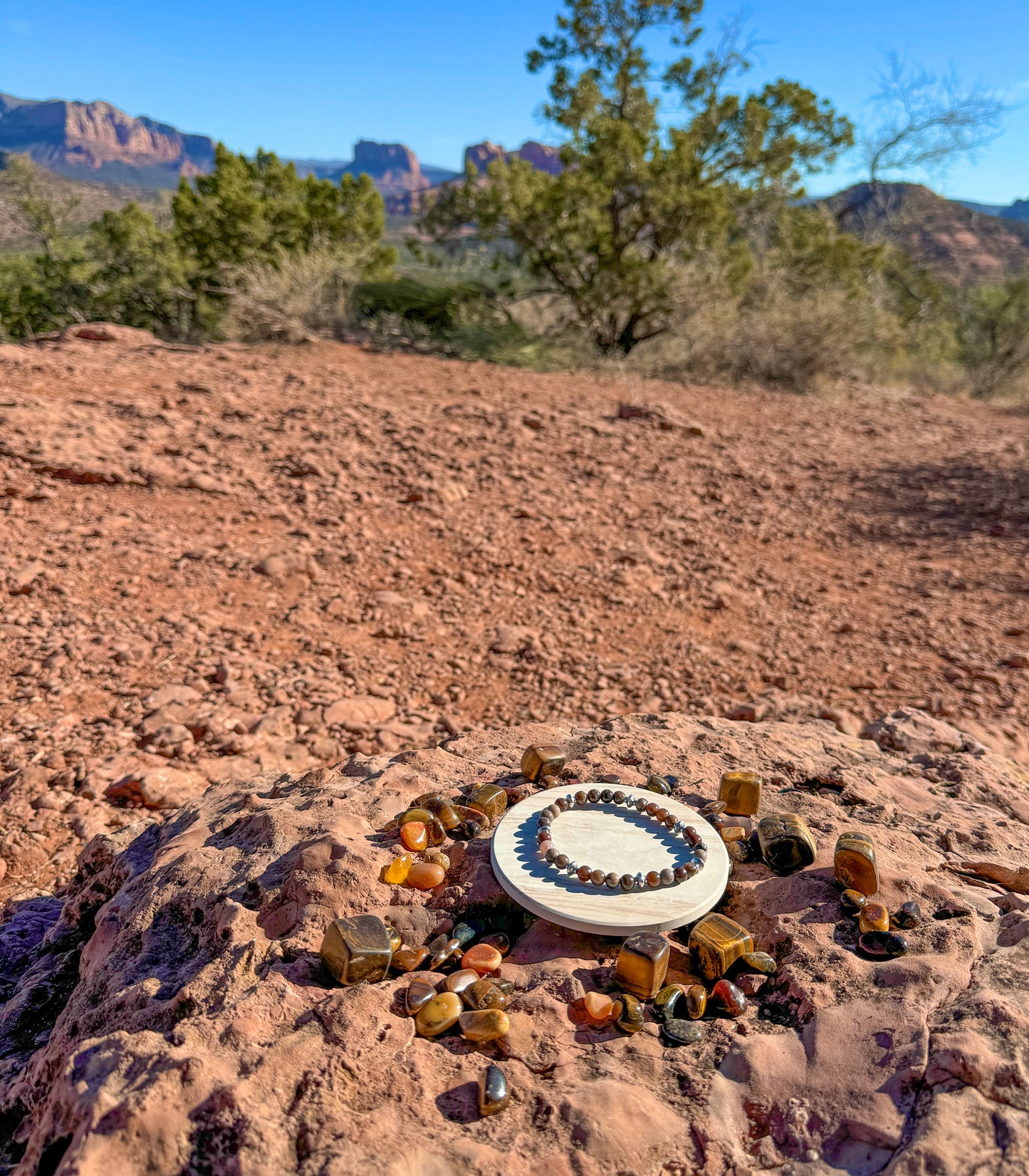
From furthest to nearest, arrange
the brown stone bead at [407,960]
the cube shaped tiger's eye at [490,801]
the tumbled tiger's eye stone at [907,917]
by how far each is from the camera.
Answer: the cube shaped tiger's eye at [490,801], the tumbled tiger's eye stone at [907,917], the brown stone bead at [407,960]

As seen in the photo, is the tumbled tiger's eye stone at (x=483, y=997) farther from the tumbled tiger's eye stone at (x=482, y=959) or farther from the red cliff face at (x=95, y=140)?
the red cliff face at (x=95, y=140)

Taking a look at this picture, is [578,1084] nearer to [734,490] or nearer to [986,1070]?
[986,1070]

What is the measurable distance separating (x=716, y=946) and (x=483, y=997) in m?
0.44

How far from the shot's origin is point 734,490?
5.42 metres

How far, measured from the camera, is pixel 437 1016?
1251 millimetres

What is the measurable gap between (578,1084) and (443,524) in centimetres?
351

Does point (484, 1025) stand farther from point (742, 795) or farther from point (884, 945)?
point (742, 795)

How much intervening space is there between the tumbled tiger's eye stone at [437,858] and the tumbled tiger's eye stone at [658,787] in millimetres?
564

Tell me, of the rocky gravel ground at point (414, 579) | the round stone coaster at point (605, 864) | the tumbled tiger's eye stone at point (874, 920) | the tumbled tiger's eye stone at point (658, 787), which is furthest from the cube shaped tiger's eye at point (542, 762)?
the rocky gravel ground at point (414, 579)

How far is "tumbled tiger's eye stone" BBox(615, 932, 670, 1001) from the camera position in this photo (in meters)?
1.31

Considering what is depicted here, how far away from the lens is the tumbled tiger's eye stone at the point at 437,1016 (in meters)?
1.25

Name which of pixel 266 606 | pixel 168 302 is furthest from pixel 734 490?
pixel 168 302

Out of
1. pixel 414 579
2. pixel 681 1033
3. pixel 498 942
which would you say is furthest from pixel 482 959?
pixel 414 579

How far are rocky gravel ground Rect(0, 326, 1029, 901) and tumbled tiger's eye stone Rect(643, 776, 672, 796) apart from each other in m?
1.07
